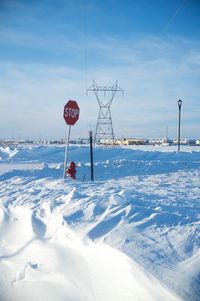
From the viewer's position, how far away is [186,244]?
4020mm

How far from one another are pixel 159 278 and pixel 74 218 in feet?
7.10

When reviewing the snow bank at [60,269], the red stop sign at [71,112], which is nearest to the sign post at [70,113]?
the red stop sign at [71,112]

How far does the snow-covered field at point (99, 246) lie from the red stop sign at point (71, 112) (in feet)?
10.6

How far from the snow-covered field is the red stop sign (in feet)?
10.6

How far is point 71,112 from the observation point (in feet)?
33.1

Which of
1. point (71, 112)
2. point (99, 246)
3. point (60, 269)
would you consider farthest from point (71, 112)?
point (99, 246)

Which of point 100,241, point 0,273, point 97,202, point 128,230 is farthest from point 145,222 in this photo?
point 0,273

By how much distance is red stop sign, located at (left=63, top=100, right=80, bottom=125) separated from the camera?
9.98 m

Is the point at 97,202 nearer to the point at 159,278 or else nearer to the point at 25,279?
the point at 25,279

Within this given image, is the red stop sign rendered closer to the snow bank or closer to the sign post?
the sign post

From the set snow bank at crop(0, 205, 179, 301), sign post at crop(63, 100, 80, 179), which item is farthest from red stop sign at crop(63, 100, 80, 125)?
snow bank at crop(0, 205, 179, 301)

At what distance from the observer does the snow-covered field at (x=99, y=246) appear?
3.48 metres

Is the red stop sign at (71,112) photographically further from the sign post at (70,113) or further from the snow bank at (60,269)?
the snow bank at (60,269)

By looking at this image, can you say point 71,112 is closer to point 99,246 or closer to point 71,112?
point 71,112
